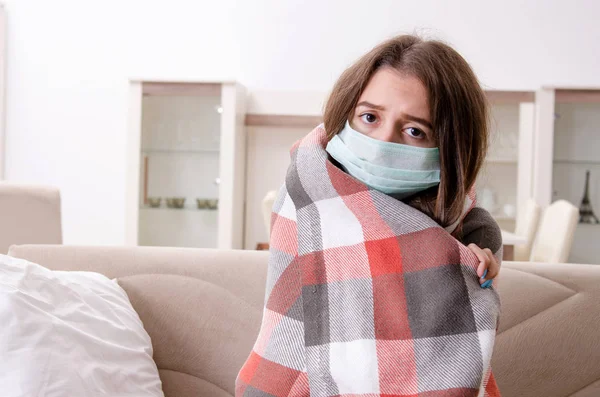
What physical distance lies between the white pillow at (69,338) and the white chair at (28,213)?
57 cm

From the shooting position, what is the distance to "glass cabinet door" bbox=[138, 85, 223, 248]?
4.45 metres

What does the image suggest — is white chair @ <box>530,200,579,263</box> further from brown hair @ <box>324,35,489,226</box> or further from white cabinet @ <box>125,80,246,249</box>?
brown hair @ <box>324,35,489,226</box>

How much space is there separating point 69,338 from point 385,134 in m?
0.62

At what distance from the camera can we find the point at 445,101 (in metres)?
1.05

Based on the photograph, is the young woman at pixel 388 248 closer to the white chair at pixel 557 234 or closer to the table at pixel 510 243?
the white chair at pixel 557 234

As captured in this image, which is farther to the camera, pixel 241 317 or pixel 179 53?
pixel 179 53

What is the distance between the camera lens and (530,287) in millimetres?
1409

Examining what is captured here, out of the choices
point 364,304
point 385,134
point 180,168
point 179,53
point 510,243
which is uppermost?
point 179,53

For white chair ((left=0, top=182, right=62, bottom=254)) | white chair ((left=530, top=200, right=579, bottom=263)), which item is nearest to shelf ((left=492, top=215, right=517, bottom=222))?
white chair ((left=530, top=200, right=579, bottom=263))

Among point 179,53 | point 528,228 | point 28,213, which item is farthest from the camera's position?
point 179,53

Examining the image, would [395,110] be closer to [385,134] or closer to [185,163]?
[385,134]

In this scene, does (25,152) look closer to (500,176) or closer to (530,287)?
(500,176)

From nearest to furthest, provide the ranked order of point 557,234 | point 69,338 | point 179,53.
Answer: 1. point 69,338
2. point 557,234
3. point 179,53

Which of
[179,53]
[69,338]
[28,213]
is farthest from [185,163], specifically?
[69,338]
